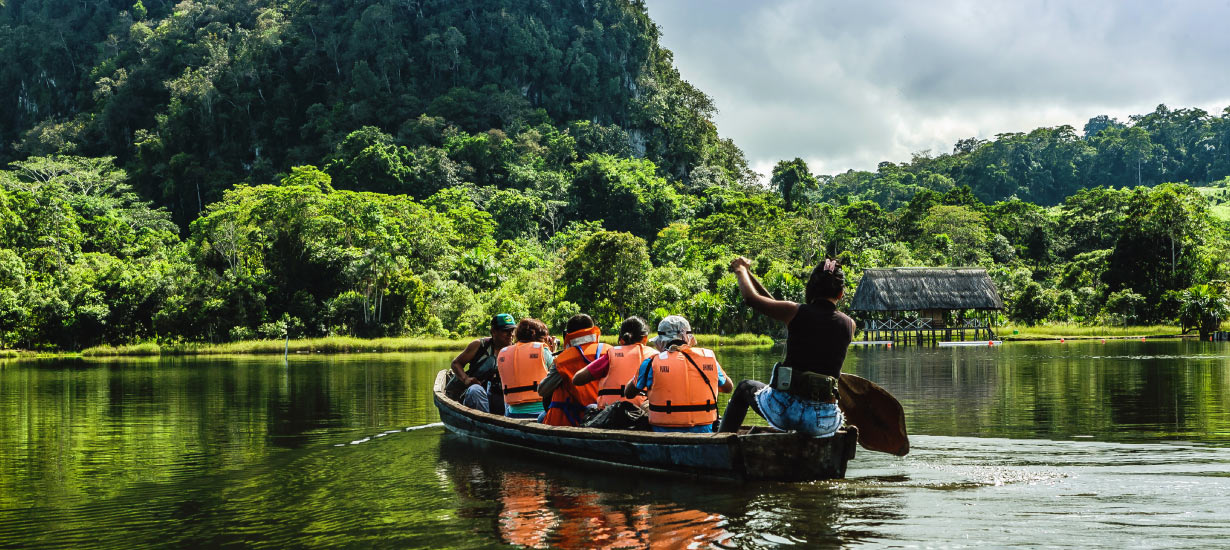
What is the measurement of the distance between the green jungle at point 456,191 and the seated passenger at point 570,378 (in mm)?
36604

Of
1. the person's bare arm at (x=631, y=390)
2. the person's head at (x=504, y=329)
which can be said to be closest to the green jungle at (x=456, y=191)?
the person's head at (x=504, y=329)

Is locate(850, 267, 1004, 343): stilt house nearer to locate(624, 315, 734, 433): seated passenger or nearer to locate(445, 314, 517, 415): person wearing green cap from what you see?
locate(445, 314, 517, 415): person wearing green cap

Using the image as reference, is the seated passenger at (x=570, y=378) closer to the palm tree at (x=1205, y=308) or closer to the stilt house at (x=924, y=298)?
the stilt house at (x=924, y=298)

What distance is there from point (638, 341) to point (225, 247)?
4644 cm

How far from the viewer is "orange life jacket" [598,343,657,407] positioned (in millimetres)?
9289

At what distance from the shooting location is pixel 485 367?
13.2 meters

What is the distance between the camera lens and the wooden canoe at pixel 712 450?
7.93 m

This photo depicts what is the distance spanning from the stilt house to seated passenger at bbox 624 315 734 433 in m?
41.2

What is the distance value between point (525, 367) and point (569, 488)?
2.53 meters

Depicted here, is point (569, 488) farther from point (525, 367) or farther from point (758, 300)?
point (758, 300)

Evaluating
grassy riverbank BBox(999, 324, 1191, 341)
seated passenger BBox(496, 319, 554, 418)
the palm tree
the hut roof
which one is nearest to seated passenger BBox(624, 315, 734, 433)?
seated passenger BBox(496, 319, 554, 418)

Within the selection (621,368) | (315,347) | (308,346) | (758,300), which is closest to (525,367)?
(621,368)

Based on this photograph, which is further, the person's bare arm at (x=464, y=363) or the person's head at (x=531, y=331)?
the person's bare arm at (x=464, y=363)

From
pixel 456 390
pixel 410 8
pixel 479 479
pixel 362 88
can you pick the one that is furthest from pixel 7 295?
pixel 410 8
